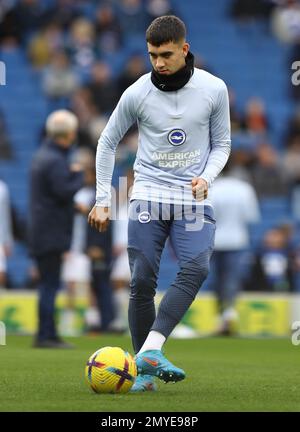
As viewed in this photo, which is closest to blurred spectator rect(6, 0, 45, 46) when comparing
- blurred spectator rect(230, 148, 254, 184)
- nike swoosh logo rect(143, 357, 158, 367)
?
blurred spectator rect(230, 148, 254, 184)

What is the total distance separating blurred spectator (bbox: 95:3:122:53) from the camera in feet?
75.6

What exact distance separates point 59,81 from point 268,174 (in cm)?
441

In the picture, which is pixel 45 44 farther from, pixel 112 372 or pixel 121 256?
pixel 112 372

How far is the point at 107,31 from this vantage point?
2320 centimetres

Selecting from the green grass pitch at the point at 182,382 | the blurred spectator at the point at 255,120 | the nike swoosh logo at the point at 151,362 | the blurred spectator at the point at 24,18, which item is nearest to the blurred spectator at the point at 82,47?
the blurred spectator at the point at 24,18

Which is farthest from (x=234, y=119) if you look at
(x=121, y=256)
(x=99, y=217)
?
(x=99, y=217)

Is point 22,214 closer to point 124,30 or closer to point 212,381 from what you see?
point 124,30

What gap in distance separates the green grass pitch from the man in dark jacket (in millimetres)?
488

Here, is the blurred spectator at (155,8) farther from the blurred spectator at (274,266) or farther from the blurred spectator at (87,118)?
the blurred spectator at (274,266)

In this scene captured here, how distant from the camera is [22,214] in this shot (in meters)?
20.3

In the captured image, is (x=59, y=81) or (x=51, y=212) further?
(x=59, y=81)

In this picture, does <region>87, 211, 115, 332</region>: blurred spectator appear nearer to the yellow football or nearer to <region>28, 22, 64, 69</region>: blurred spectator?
the yellow football

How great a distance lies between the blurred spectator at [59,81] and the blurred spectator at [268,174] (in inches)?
148
